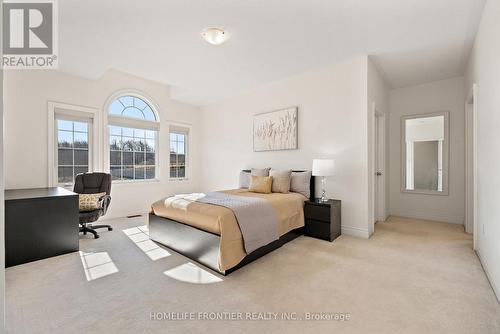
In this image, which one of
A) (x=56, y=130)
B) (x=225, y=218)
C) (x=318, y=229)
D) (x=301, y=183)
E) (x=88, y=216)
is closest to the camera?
(x=225, y=218)

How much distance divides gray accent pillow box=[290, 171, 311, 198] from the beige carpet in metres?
0.99

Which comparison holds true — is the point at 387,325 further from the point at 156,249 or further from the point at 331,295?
the point at 156,249

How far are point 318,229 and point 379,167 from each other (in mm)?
1953

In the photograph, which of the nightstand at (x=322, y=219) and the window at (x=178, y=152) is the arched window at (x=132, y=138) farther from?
the nightstand at (x=322, y=219)

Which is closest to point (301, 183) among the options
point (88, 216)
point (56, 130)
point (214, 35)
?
point (214, 35)

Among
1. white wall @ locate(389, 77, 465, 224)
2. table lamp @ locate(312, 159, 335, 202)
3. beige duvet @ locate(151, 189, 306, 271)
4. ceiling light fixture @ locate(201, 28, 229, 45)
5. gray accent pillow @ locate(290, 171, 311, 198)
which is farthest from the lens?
white wall @ locate(389, 77, 465, 224)

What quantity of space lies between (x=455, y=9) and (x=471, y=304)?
2788 millimetres

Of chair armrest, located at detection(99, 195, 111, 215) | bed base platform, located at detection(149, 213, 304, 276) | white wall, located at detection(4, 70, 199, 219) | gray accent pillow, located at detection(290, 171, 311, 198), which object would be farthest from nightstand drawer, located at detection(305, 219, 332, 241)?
white wall, located at detection(4, 70, 199, 219)

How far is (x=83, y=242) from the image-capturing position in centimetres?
314

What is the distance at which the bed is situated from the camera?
2260 mm

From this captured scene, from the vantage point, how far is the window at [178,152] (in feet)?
18.3

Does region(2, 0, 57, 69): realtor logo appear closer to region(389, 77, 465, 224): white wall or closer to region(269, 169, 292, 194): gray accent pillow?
region(269, 169, 292, 194): gray accent pillow

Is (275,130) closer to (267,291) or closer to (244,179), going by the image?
(244,179)

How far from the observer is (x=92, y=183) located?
3.62 metres
